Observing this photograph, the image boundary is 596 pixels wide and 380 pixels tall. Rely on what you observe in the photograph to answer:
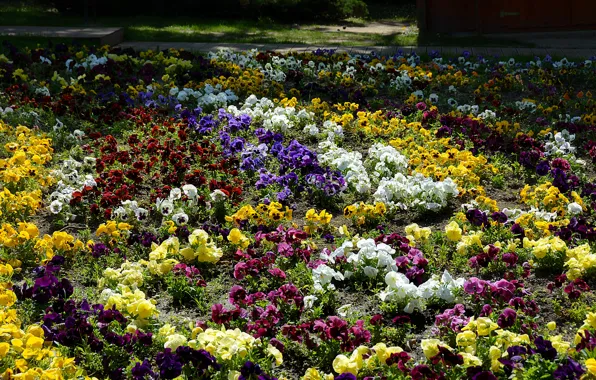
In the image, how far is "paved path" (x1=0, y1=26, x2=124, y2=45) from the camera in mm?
12789

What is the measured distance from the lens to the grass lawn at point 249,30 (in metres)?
14.1

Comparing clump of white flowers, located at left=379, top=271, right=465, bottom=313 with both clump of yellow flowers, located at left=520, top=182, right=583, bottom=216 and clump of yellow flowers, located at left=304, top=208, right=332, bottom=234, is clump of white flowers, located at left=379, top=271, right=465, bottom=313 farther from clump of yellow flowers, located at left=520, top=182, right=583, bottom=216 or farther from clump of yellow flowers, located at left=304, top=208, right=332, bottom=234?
clump of yellow flowers, located at left=520, top=182, right=583, bottom=216

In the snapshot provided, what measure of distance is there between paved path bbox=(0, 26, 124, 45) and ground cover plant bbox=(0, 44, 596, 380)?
3.06 meters

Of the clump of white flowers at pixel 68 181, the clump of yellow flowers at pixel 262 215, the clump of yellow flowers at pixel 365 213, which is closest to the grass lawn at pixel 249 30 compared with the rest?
the clump of white flowers at pixel 68 181

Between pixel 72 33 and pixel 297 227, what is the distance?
348 inches

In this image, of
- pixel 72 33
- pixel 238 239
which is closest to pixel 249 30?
pixel 72 33

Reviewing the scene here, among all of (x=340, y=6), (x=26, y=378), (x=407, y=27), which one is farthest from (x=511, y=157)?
(x=340, y=6)

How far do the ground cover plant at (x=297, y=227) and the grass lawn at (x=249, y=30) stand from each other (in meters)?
4.33

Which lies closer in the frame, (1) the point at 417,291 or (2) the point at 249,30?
(1) the point at 417,291

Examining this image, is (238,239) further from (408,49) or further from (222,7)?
(222,7)

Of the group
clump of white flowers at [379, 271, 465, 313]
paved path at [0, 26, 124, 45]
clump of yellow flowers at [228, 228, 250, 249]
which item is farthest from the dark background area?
clump of white flowers at [379, 271, 465, 313]

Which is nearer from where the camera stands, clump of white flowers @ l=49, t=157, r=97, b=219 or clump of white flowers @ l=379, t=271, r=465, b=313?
clump of white flowers @ l=379, t=271, r=465, b=313

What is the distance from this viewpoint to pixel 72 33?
13156 mm

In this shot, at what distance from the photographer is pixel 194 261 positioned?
5125mm
